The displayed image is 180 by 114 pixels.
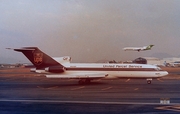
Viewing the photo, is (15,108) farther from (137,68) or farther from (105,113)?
(137,68)

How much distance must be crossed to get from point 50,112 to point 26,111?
1.14 metres

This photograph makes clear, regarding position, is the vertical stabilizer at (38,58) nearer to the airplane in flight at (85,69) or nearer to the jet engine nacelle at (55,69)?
the airplane in flight at (85,69)

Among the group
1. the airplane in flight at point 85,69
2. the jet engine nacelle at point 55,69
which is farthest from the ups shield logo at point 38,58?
the jet engine nacelle at point 55,69

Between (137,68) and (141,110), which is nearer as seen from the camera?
(141,110)

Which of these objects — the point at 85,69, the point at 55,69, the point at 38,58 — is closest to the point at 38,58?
the point at 38,58

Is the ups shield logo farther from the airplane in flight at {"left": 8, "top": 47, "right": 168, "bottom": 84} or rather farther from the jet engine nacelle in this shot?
the jet engine nacelle

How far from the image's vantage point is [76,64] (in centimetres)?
2898

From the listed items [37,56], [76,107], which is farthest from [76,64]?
[76,107]

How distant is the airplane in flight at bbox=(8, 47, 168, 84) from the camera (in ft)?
90.8

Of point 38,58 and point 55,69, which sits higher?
point 38,58

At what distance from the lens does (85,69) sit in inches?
1125

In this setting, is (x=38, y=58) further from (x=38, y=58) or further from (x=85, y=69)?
(x=85, y=69)

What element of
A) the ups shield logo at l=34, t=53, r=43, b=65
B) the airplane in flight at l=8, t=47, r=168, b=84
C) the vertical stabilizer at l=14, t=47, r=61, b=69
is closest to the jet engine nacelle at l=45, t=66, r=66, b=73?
the airplane in flight at l=8, t=47, r=168, b=84

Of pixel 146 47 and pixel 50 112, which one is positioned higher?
pixel 146 47
